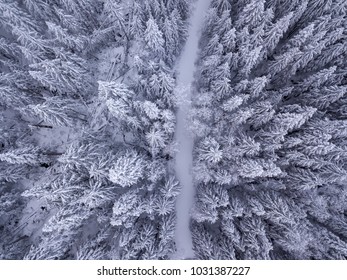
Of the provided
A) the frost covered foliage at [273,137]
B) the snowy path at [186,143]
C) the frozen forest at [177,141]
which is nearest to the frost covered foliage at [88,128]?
the frozen forest at [177,141]

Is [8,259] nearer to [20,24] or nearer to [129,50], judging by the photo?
[20,24]

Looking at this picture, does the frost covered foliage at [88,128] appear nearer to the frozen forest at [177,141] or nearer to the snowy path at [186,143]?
the frozen forest at [177,141]

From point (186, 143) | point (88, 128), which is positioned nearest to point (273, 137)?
point (186, 143)

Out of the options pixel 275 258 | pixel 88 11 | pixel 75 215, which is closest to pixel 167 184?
pixel 75 215

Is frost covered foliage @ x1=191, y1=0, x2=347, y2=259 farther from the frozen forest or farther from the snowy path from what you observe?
the snowy path

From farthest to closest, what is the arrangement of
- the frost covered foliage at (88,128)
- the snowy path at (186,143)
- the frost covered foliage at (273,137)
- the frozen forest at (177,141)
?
the snowy path at (186,143)
the frost covered foliage at (273,137)
the frozen forest at (177,141)
the frost covered foliage at (88,128)

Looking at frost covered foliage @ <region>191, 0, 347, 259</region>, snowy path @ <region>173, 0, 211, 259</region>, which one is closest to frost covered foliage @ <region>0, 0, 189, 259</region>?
snowy path @ <region>173, 0, 211, 259</region>
